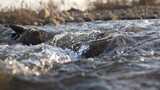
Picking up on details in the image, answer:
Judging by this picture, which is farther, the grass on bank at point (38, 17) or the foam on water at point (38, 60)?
the grass on bank at point (38, 17)

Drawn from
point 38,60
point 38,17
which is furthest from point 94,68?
point 38,17

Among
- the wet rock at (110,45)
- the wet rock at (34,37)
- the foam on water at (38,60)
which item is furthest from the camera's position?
the wet rock at (34,37)

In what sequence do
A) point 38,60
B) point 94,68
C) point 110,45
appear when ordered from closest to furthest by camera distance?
1. point 94,68
2. point 38,60
3. point 110,45

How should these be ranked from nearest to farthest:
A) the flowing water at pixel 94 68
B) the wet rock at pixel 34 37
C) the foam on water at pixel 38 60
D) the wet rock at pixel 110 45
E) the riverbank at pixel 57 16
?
the flowing water at pixel 94 68 → the foam on water at pixel 38 60 → the wet rock at pixel 110 45 → the wet rock at pixel 34 37 → the riverbank at pixel 57 16

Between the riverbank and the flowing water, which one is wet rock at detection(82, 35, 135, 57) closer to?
the flowing water

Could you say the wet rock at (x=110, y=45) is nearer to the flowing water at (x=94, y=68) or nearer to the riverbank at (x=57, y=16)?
the flowing water at (x=94, y=68)

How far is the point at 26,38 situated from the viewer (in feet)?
37.1

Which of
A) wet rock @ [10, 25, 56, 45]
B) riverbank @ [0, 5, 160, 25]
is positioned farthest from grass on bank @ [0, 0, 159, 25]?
wet rock @ [10, 25, 56, 45]

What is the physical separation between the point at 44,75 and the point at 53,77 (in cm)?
20

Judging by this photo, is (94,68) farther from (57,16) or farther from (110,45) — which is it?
(57,16)

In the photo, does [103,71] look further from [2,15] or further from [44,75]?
[2,15]

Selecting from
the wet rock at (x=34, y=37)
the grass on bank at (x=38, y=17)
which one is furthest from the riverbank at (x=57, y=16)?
the wet rock at (x=34, y=37)

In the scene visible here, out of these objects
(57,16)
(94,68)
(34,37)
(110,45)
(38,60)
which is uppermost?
(94,68)

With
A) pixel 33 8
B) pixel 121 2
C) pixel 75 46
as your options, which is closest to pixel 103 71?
pixel 75 46
